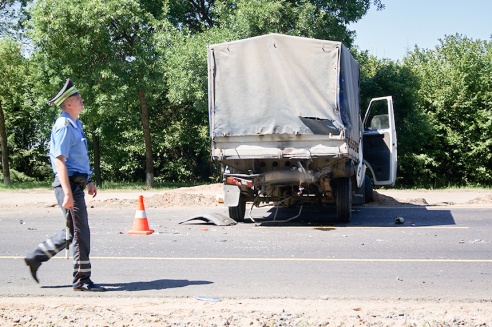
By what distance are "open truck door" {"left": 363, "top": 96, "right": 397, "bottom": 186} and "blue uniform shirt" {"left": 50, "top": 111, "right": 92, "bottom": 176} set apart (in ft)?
32.2

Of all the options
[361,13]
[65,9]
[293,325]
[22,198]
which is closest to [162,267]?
[293,325]

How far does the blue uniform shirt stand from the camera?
639 centimetres

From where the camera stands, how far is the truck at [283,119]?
11.8 m

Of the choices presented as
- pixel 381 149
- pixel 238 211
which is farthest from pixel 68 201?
pixel 381 149

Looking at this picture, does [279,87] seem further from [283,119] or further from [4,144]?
[4,144]

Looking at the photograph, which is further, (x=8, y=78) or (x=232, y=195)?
(x=8, y=78)

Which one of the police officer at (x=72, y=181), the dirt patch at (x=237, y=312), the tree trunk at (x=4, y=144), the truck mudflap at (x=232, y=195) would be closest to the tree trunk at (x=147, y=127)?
the tree trunk at (x=4, y=144)

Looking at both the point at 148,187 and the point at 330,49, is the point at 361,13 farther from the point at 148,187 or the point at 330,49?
the point at 330,49

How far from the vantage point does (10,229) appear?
12.3 m

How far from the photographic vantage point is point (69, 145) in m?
6.43

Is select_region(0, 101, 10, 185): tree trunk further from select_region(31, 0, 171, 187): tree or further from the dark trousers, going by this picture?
the dark trousers

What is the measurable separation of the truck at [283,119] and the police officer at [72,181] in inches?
217

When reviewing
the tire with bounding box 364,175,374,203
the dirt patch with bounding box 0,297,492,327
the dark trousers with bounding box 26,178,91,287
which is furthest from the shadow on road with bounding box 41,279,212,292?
the tire with bounding box 364,175,374,203

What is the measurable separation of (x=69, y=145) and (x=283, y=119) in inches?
235
